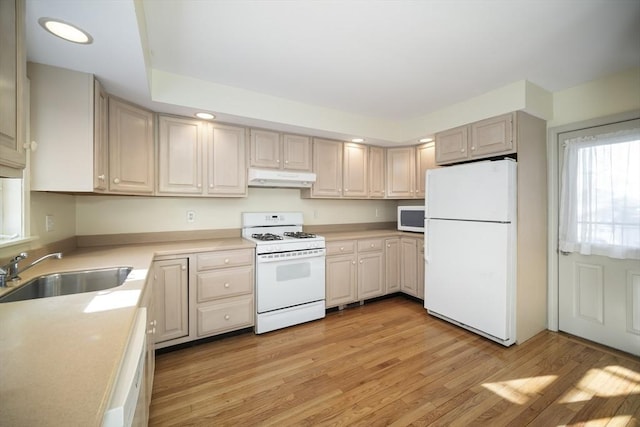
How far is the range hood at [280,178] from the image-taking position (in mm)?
2789

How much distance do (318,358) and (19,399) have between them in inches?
78.8

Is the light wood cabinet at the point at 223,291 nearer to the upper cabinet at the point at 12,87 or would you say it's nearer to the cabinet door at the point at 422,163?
the upper cabinet at the point at 12,87

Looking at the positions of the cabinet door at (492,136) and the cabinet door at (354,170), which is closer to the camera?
the cabinet door at (492,136)

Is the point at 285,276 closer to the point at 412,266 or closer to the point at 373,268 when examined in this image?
the point at 373,268

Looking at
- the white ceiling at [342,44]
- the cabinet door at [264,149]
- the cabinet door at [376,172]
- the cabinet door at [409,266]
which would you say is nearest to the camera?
the white ceiling at [342,44]

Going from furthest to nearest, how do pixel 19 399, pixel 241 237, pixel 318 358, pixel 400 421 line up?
1. pixel 241 237
2. pixel 318 358
3. pixel 400 421
4. pixel 19 399

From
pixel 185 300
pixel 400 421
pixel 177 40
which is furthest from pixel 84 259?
pixel 400 421

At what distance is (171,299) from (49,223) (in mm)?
1022

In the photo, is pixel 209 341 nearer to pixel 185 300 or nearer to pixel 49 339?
pixel 185 300

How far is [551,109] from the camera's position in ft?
8.93

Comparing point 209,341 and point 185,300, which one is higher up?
point 185,300

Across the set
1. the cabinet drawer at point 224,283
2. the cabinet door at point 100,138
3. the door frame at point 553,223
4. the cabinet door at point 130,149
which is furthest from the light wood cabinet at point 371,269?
the cabinet door at point 100,138

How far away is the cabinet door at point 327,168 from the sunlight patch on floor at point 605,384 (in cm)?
269

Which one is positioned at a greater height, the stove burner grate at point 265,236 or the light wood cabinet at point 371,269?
the stove burner grate at point 265,236
